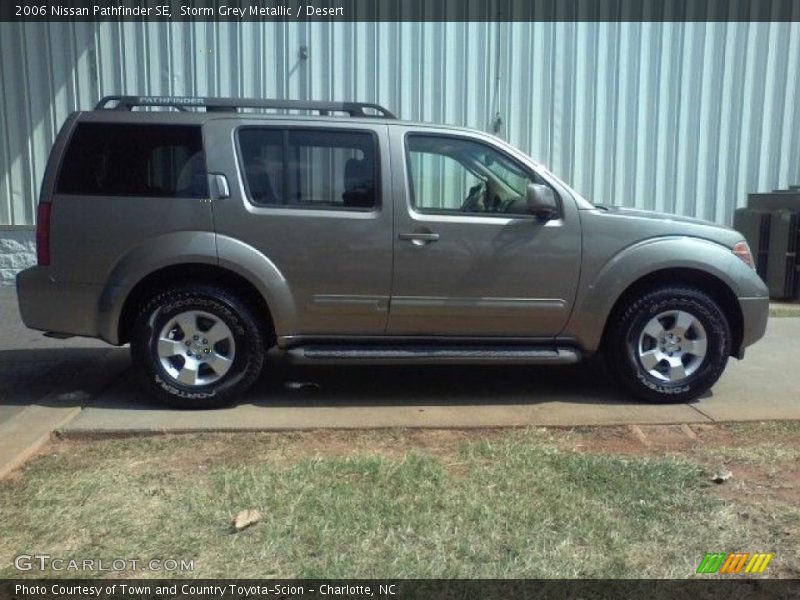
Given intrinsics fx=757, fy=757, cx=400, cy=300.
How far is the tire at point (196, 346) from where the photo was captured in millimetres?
4984

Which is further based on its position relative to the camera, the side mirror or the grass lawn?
the side mirror

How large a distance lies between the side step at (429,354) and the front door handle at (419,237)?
726mm

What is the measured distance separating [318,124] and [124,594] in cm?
326

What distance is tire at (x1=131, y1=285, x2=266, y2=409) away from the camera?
4984mm

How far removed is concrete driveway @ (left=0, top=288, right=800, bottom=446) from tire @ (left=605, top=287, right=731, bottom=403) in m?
0.16

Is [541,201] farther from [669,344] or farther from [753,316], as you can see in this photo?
[753,316]

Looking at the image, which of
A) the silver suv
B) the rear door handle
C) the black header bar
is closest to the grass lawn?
the silver suv

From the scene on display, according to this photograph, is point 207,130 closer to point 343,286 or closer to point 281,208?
point 281,208

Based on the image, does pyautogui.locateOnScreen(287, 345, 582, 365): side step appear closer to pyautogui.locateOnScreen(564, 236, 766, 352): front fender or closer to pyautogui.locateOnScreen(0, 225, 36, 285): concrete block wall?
pyautogui.locateOnScreen(564, 236, 766, 352): front fender

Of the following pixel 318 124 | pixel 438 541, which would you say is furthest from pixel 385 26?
pixel 438 541

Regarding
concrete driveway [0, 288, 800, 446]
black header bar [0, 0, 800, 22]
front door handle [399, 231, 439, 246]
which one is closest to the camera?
concrete driveway [0, 288, 800, 446]

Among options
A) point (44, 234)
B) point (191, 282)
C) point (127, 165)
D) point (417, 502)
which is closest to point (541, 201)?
point (417, 502)

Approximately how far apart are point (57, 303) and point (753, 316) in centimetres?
474

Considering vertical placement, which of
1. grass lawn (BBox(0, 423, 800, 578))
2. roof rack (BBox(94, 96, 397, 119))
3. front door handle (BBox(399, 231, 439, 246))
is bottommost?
grass lawn (BBox(0, 423, 800, 578))
